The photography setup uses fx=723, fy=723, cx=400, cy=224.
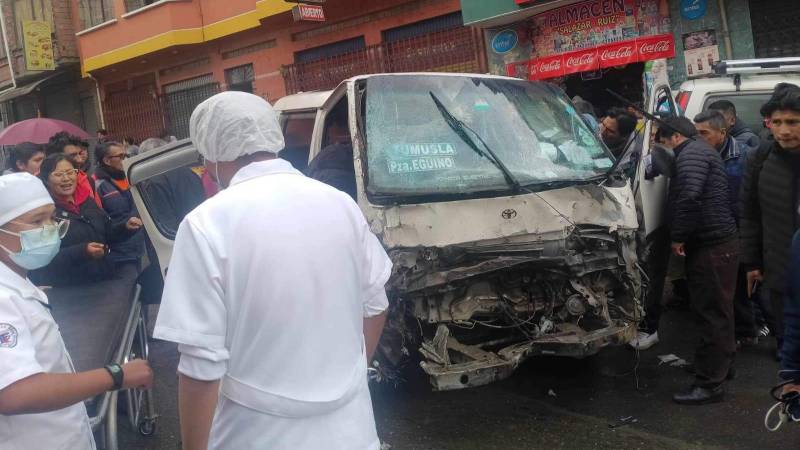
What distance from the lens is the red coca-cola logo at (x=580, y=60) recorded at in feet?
37.3

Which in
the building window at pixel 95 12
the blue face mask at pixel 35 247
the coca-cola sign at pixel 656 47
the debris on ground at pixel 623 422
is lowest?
the debris on ground at pixel 623 422

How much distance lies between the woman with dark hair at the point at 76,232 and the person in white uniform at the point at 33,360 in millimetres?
2133

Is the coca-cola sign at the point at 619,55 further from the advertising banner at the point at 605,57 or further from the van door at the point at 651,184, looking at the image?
the van door at the point at 651,184

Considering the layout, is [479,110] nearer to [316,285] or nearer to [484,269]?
[484,269]

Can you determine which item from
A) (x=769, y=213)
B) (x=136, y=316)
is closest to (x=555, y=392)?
(x=769, y=213)

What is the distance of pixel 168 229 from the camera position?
5312 millimetres

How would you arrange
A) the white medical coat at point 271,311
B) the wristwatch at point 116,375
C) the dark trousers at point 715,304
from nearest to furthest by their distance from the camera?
the white medical coat at point 271,311 → the wristwatch at point 116,375 → the dark trousers at point 715,304

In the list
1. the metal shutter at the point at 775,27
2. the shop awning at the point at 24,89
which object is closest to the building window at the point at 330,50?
the metal shutter at the point at 775,27

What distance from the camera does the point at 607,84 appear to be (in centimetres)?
1182

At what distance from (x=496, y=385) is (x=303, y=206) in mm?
3645

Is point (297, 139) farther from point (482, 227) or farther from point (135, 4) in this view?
point (135, 4)

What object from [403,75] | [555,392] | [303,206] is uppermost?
[403,75]

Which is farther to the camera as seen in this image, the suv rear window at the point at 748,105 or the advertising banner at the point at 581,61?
the advertising banner at the point at 581,61

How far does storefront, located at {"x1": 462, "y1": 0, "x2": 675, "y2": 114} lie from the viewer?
426 inches
